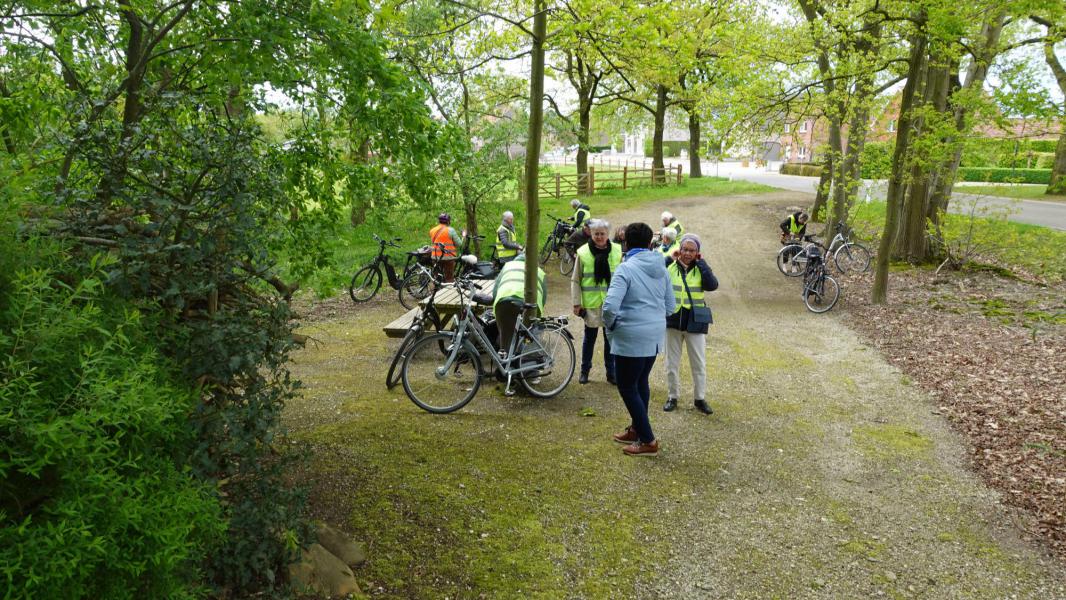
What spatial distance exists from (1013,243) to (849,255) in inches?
127

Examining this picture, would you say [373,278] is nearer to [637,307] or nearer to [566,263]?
[566,263]

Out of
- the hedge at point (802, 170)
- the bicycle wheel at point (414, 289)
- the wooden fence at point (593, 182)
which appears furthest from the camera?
the hedge at point (802, 170)

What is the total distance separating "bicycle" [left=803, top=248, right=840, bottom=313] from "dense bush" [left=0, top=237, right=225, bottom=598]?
443 inches

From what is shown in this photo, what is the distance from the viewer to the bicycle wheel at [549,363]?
266 inches

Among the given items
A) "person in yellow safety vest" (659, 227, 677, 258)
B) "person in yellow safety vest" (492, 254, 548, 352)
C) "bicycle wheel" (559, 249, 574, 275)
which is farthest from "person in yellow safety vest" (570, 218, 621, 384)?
"bicycle wheel" (559, 249, 574, 275)

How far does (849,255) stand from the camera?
15188 mm

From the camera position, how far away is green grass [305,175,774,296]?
5.53 m

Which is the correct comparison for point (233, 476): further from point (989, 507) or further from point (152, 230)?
point (989, 507)

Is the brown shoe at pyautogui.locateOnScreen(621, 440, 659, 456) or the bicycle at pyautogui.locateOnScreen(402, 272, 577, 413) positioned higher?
the bicycle at pyautogui.locateOnScreen(402, 272, 577, 413)

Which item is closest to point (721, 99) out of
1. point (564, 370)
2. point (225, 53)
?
point (564, 370)

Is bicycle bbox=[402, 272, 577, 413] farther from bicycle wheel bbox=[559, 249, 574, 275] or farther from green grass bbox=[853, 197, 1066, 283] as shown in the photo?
green grass bbox=[853, 197, 1066, 283]

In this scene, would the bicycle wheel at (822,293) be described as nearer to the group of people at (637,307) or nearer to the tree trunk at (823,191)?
the group of people at (637,307)

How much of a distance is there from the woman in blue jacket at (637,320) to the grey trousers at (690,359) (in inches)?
45.9

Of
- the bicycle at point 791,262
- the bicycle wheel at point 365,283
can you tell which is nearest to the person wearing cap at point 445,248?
the bicycle wheel at point 365,283
